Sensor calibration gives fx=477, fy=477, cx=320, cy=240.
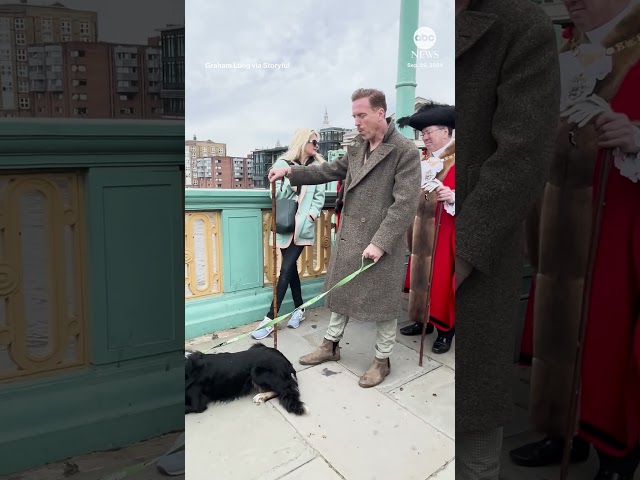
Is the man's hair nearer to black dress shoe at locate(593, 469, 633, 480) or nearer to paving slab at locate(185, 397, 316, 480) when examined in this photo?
paving slab at locate(185, 397, 316, 480)

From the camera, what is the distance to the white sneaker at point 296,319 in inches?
59.2

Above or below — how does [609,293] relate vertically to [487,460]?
above

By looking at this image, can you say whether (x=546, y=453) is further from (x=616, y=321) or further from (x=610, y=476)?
(x=616, y=321)

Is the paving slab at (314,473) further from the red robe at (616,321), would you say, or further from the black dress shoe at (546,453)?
the red robe at (616,321)

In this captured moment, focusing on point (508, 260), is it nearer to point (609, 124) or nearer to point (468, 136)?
point (468, 136)

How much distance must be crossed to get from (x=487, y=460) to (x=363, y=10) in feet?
4.72

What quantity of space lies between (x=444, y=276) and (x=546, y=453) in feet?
2.61

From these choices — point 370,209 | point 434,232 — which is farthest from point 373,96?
point 434,232

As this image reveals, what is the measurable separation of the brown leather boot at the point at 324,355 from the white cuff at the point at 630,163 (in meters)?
1.04

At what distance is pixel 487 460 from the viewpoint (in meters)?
1.52

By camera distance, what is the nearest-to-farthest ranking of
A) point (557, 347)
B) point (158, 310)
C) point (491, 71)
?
point (491, 71)
point (557, 347)
point (158, 310)

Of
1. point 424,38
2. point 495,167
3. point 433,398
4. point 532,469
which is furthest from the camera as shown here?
point 532,469

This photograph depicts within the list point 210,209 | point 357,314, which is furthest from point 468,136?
point 210,209

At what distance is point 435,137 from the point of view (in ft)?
4.74
